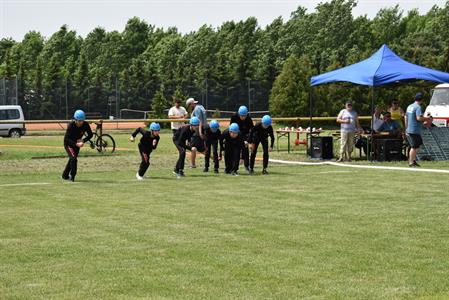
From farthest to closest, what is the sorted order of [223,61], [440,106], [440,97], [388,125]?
[223,61], [440,97], [440,106], [388,125]

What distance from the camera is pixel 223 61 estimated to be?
72.0m

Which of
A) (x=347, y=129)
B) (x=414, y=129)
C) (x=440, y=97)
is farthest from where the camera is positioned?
(x=440, y=97)

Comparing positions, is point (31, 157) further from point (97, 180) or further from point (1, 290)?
point (1, 290)

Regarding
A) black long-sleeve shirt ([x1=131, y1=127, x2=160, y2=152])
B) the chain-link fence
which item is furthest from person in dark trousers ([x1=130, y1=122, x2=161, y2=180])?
the chain-link fence

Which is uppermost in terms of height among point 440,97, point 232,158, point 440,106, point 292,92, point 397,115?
point 292,92

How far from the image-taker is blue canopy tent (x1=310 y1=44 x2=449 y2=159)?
24.9 metres

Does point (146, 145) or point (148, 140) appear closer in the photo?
point (146, 145)

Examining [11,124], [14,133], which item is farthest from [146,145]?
[14,133]

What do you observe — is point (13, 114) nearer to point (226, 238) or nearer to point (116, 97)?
point (116, 97)

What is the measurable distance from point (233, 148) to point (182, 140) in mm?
1199

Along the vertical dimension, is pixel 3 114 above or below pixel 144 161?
above

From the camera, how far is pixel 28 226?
12.0 m

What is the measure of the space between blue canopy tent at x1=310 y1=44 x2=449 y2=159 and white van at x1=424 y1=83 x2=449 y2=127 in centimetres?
446

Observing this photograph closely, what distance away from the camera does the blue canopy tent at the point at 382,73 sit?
24875mm
